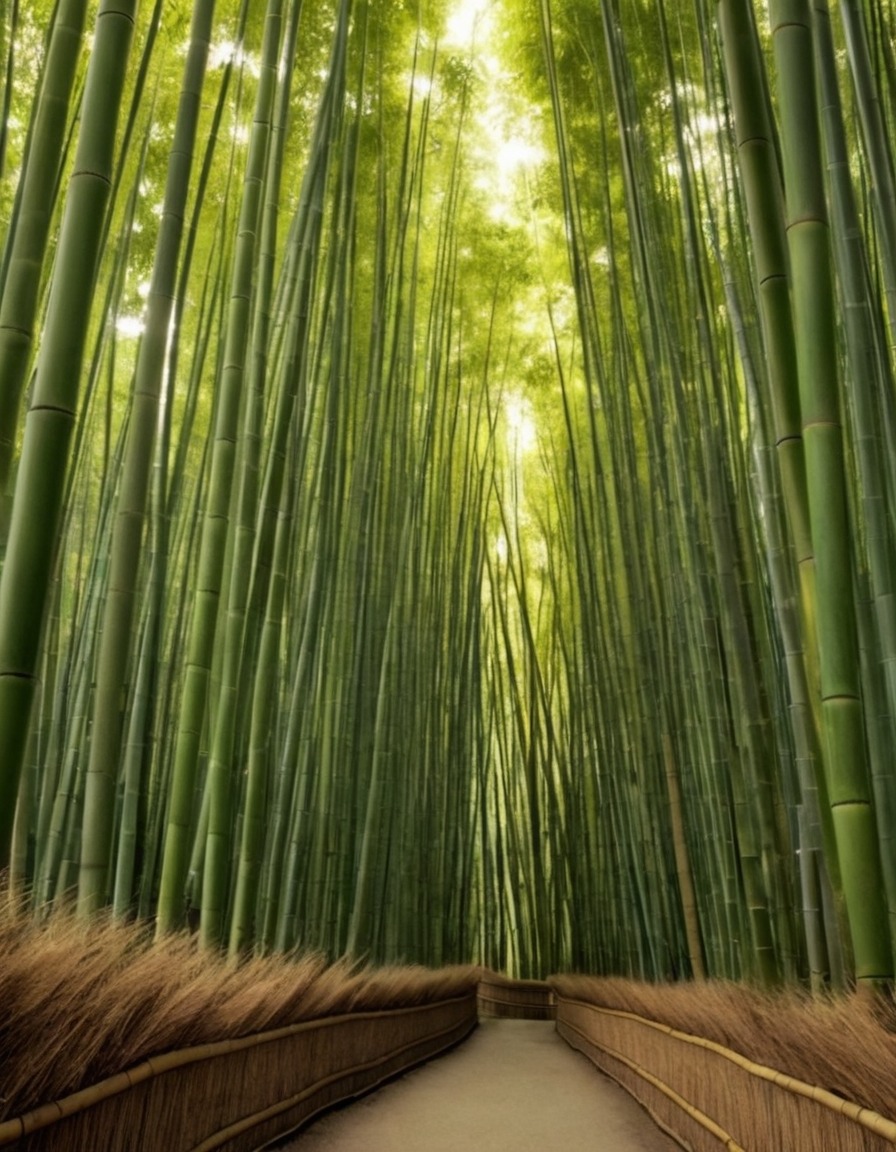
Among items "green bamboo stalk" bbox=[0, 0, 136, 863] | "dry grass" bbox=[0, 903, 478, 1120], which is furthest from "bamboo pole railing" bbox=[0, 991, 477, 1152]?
"green bamboo stalk" bbox=[0, 0, 136, 863]

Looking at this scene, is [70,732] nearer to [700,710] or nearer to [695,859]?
[700,710]

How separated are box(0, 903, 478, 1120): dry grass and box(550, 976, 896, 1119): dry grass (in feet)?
2.47

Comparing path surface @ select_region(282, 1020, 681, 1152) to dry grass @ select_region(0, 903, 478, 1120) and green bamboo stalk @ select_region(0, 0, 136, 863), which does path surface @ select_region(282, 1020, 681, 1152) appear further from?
green bamboo stalk @ select_region(0, 0, 136, 863)

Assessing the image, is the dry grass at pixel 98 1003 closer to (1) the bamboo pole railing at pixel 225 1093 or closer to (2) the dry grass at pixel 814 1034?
(1) the bamboo pole railing at pixel 225 1093

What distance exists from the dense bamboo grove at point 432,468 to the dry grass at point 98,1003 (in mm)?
211

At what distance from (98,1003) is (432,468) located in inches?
176

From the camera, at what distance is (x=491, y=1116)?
2.37 m

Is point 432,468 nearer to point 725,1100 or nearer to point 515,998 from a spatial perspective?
point 515,998

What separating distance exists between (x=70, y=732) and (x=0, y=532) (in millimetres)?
1422

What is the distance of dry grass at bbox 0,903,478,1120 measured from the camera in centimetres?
87

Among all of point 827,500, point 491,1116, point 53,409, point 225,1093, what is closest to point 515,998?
point 491,1116

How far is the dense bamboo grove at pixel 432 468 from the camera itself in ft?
4.64

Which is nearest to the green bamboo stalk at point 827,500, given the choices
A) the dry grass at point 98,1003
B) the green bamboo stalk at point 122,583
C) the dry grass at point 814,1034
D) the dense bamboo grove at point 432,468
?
the dense bamboo grove at point 432,468

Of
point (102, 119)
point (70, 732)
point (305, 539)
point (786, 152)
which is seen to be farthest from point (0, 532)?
point (305, 539)
